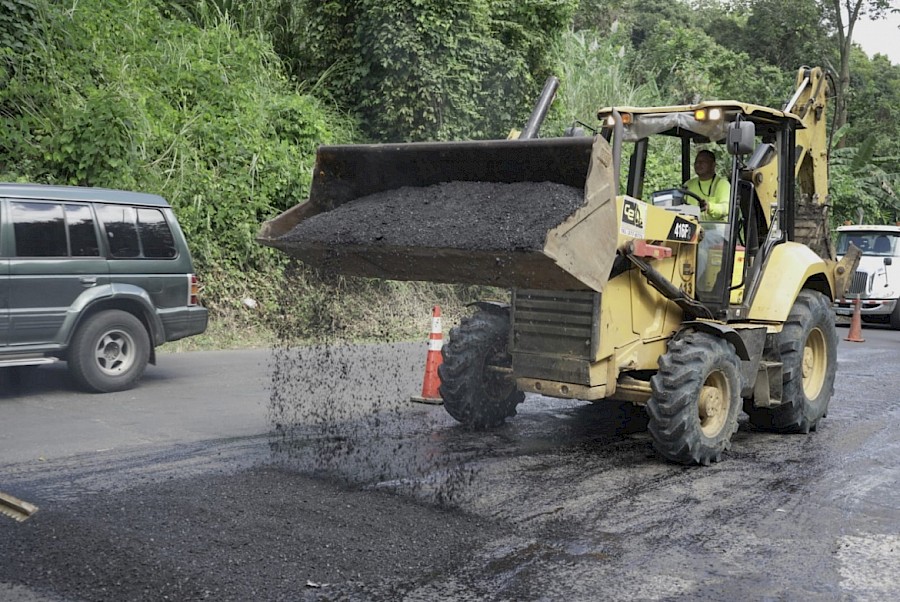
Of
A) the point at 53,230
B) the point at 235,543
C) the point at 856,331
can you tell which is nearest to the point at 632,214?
the point at 235,543

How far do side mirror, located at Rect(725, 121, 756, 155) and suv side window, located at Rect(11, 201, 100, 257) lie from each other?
6.28 metres

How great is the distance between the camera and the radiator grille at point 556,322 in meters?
6.86

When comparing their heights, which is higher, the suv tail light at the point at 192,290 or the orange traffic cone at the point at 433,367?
the suv tail light at the point at 192,290

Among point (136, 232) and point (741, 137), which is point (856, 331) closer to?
point (741, 137)

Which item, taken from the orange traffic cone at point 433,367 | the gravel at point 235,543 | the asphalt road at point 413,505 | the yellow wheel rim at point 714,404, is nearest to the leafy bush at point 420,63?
the orange traffic cone at point 433,367

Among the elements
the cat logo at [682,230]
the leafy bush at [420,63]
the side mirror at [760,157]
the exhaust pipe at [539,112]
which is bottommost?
the cat logo at [682,230]

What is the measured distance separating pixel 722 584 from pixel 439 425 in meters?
3.89

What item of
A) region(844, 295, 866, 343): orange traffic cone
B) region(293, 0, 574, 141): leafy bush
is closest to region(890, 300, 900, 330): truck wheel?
region(844, 295, 866, 343): orange traffic cone

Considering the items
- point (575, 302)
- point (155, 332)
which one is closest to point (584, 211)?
point (575, 302)

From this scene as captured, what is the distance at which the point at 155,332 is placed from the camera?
1027 cm

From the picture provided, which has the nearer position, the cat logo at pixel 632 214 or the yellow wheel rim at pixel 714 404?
the cat logo at pixel 632 214

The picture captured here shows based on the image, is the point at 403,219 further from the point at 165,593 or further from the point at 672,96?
the point at 672,96

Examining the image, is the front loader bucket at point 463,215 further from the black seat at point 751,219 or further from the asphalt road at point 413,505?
the black seat at point 751,219

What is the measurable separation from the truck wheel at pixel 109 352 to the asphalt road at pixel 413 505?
0.86 ft
